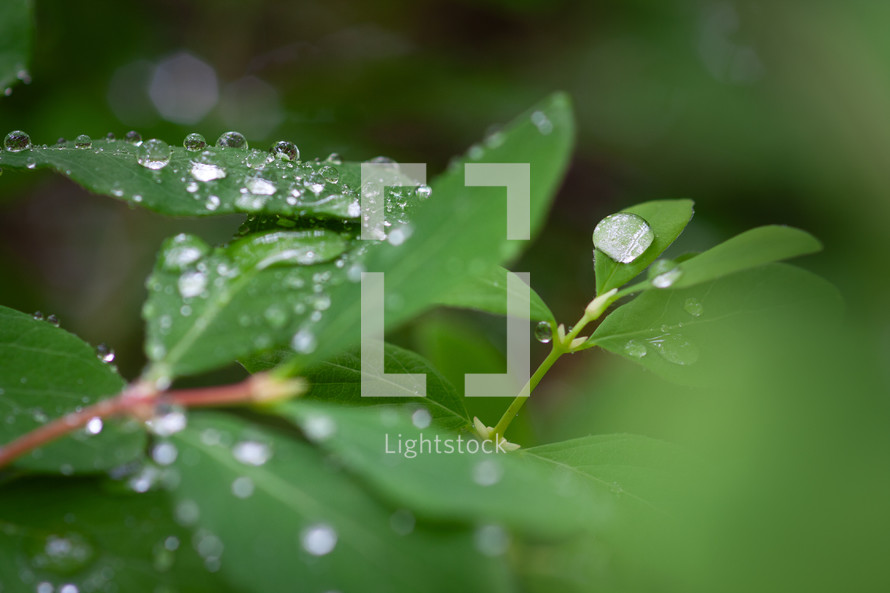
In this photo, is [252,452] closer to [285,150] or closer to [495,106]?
[285,150]

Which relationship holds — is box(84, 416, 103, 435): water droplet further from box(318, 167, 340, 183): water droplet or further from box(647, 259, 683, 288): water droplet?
box(647, 259, 683, 288): water droplet

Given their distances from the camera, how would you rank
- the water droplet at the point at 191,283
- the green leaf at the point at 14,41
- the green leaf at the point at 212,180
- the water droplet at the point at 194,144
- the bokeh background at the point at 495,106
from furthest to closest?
the bokeh background at the point at 495,106, the green leaf at the point at 14,41, the water droplet at the point at 194,144, the green leaf at the point at 212,180, the water droplet at the point at 191,283

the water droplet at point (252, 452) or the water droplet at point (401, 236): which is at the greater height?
the water droplet at point (401, 236)

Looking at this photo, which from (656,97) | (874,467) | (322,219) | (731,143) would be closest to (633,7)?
(656,97)

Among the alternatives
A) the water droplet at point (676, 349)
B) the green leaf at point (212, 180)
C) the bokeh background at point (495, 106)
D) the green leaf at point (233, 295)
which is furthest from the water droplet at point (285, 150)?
the bokeh background at point (495, 106)

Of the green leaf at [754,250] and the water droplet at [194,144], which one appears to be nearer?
the green leaf at [754,250]

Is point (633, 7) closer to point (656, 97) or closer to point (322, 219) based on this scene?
point (656, 97)

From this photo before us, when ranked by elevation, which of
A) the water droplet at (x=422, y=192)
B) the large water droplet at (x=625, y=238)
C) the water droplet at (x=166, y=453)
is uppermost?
the water droplet at (x=422, y=192)

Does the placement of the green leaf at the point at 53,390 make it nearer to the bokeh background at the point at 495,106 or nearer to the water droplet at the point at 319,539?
the water droplet at the point at 319,539
